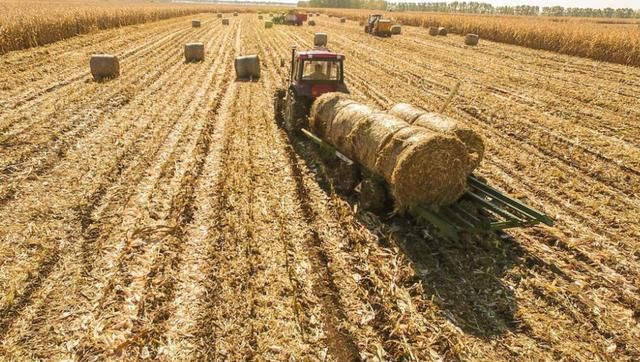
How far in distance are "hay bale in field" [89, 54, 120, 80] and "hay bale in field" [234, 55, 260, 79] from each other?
17.4 ft

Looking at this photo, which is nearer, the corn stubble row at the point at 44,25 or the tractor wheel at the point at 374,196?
the tractor wheel at the point at 374,196

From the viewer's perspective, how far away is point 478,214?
7.39 meters

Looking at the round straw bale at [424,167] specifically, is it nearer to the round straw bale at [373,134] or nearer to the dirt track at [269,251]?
the round straw bale at [373,134]

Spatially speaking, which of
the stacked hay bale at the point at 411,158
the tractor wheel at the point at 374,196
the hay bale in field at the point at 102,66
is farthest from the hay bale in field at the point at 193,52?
the tractor wheel at the point at 374,196

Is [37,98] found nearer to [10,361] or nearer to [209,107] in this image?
[209,107]

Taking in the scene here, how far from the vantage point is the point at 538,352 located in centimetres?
487

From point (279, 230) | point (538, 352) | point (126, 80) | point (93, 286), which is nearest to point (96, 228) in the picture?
point (93, 286)

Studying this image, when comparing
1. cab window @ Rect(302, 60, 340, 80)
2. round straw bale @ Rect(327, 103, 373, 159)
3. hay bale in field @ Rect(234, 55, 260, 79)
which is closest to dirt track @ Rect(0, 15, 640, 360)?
round straw bale @ Rect(327, 103, 373, 159)

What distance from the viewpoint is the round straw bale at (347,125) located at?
319 inches

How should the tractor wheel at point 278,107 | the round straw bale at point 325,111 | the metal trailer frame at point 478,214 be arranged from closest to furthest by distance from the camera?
the metal trailer frame at point 478,214, the round straw bale at point 325,111, the tractor wheel at point 278,107

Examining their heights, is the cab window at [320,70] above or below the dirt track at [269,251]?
above

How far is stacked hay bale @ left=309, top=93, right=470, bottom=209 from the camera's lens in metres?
6.43

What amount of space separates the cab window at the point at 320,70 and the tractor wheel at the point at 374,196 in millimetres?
4376

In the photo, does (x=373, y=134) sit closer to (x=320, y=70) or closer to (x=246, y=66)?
(x=320, y=70)
